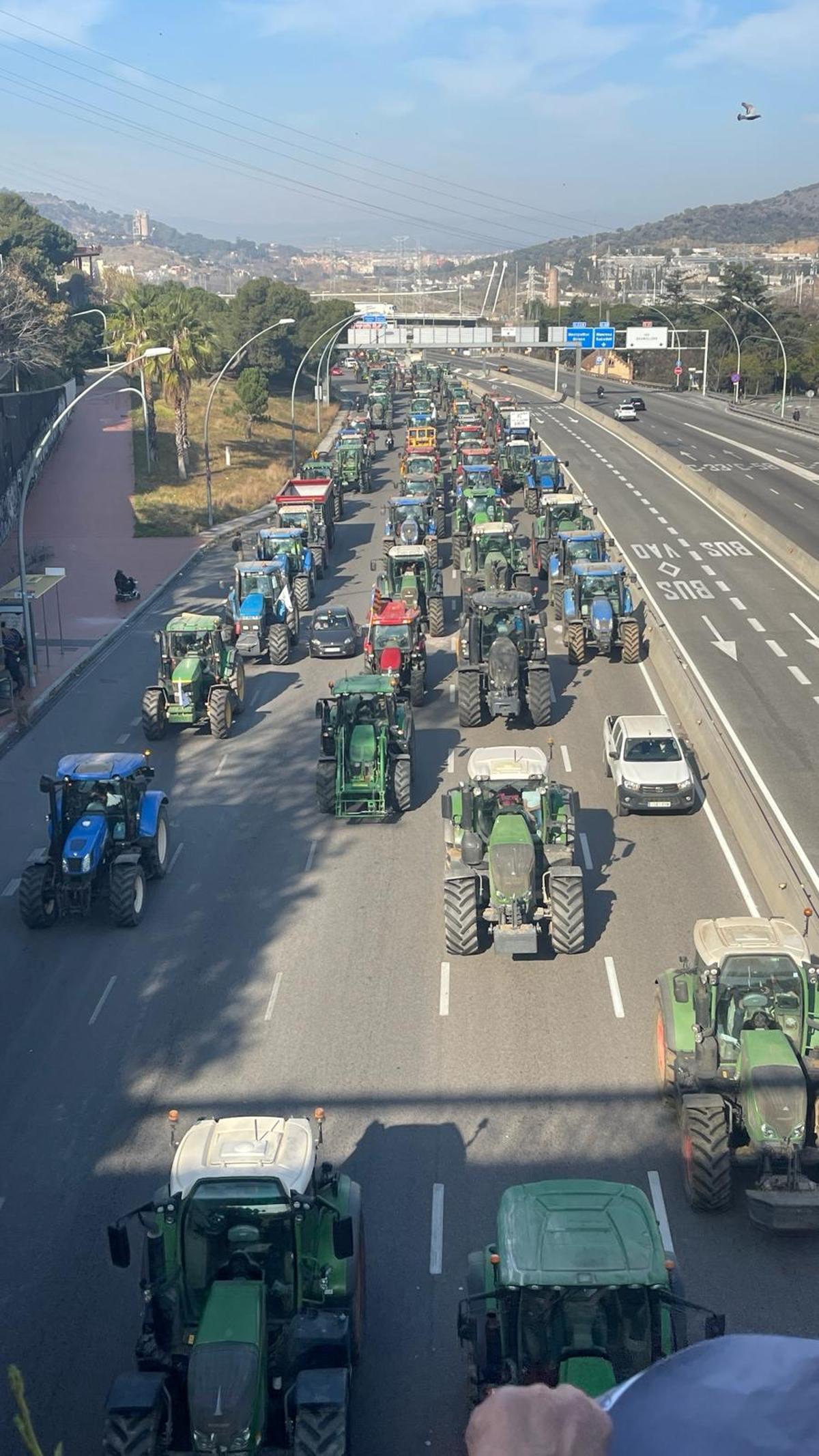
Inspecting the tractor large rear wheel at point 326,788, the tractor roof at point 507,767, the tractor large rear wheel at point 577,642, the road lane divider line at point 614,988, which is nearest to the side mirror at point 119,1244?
the road lane divider line at point 614,988

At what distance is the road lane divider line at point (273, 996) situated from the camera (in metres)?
18.7

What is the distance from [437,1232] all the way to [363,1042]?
4.10m

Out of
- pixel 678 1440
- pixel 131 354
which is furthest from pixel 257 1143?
pixel 131 354

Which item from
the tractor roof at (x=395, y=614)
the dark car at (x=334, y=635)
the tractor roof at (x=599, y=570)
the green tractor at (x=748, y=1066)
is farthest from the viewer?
the dark car at (x=334, y=635)

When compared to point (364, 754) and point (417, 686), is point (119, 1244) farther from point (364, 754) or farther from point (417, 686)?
point (417, 686)

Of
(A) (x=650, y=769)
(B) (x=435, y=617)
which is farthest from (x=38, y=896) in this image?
A: (B) (x=435, y=617)

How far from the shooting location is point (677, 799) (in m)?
25.4

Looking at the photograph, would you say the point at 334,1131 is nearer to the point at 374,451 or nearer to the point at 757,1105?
the point at 757,1105

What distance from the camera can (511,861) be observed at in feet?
64.1

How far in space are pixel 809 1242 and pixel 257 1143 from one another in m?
5.74

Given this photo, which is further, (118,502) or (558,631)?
(118,502)

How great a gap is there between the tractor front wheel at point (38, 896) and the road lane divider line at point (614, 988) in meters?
8.28

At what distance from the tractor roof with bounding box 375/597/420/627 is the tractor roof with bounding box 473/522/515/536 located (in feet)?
27.0

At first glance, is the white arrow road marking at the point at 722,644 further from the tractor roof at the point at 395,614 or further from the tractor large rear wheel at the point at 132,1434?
the tractor large rear wheel at the point at 132,1434
